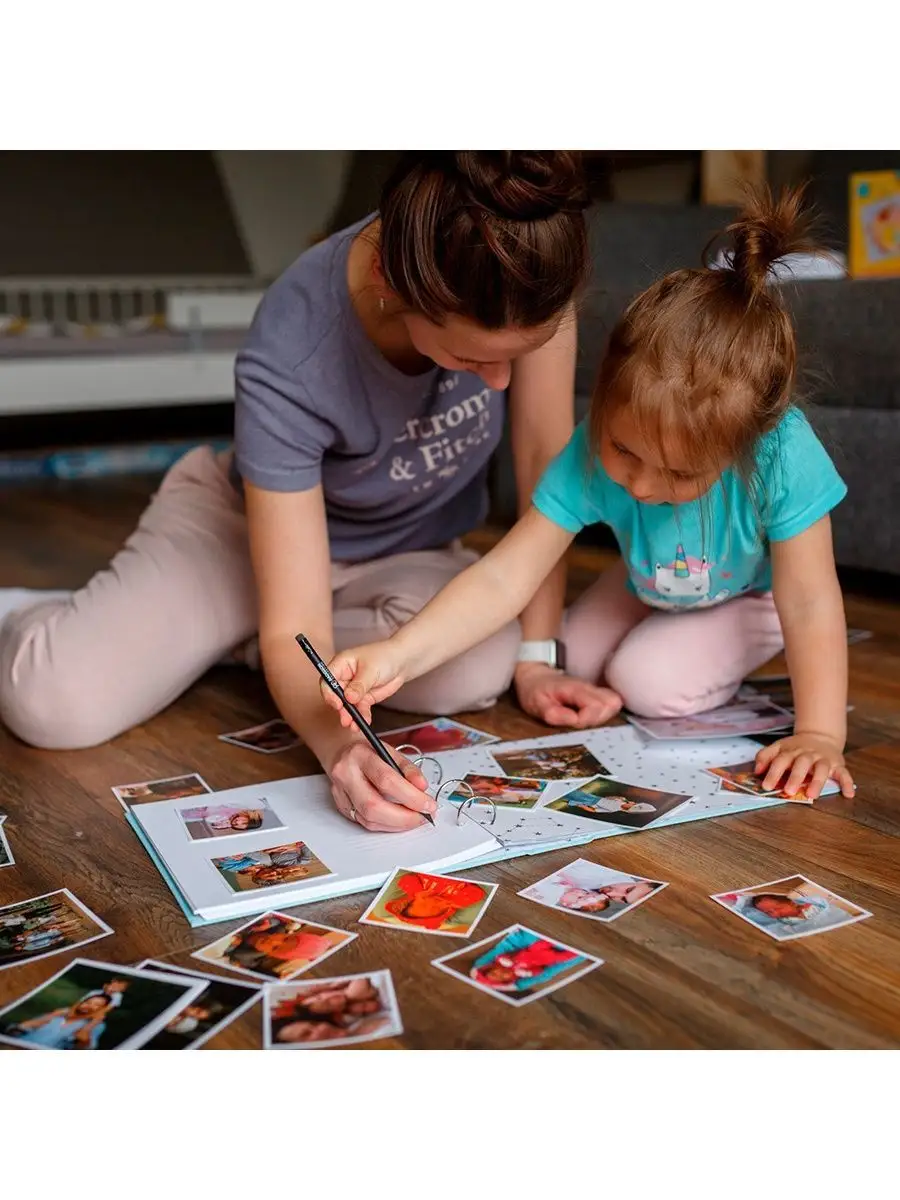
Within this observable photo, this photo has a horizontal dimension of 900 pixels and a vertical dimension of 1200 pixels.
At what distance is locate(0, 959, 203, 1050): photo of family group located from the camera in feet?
2.54

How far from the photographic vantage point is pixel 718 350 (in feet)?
3.39

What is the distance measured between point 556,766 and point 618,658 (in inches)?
8.4

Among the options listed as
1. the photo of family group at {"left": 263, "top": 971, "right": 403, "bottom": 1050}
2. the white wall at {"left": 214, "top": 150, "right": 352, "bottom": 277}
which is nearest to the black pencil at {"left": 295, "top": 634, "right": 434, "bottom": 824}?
the photo of family group at {"left": 263, "top": 971, "right": 403, "bottom": 1050}

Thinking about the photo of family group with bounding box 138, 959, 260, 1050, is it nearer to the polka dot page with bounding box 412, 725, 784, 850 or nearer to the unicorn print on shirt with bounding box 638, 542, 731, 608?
the polka dot page with bounding box 412, 725, 784, 850

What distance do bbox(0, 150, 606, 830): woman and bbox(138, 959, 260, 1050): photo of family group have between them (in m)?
0.23

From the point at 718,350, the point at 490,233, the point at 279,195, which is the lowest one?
the point at 718,350

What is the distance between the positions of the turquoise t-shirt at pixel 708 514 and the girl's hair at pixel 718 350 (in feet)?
0.25

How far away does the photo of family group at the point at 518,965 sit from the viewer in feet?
2.72

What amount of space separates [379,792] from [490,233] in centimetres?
47

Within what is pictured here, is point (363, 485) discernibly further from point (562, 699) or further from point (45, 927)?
point (45, 927)

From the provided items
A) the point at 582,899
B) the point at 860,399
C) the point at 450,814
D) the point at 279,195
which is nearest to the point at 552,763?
the point at 450,814
